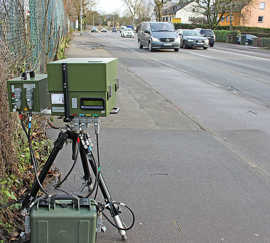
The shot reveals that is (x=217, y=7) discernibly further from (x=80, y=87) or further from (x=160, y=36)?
(x=80, y=87)

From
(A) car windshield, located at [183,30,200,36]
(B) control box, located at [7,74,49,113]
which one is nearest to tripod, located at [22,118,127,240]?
(B) control box, located at [7,74,49,113]

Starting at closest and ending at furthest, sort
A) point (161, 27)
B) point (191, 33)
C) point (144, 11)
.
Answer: point (161, 27) < point (191, 33) < point (144, 11)

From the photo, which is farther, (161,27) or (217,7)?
(217,7)

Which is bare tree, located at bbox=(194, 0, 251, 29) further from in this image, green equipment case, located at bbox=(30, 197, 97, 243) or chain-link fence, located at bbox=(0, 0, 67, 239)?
green equipment case, located at bbox=(30, 197, 97, 243)

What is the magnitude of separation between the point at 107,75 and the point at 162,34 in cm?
2447

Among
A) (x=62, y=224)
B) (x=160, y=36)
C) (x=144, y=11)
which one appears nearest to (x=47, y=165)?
(x=62, y=224)

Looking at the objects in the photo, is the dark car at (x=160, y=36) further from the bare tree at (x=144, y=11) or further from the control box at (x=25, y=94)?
the bare tree at (x=144, y=11)

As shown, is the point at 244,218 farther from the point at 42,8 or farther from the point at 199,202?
the point at 42,8

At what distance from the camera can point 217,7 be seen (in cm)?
6100

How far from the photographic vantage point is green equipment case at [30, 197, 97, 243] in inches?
111

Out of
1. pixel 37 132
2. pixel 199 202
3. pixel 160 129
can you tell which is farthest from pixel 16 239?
pixel 160 129

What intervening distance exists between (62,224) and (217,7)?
62595 millimetres

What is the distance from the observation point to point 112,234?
134 inches

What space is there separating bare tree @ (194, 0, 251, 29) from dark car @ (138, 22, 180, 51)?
3468 cm
